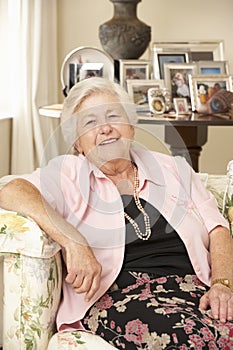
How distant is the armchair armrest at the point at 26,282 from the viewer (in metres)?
1.92

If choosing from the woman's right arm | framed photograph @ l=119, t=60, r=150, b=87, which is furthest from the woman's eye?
framed photograph @ l=119, t=60, r=150, b=87

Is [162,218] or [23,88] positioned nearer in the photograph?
[162,218]

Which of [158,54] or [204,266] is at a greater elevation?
[158,54]

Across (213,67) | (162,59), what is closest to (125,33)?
(162,59)

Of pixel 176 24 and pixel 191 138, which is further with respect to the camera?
pixel 176 24

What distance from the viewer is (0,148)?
14.0ft

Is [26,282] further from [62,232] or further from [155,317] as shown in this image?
[155,317]

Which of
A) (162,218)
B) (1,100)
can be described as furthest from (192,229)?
(1,100)

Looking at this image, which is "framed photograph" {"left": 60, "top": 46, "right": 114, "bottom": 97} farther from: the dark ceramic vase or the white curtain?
the white curtain

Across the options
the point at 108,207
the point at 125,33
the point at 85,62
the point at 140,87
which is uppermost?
the point at 125,33

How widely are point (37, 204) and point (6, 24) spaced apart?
2.54 metres

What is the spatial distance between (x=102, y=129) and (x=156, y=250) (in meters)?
0.37

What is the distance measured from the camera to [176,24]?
4.69 meters

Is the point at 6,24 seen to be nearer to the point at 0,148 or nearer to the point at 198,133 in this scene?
the point at 0,148
